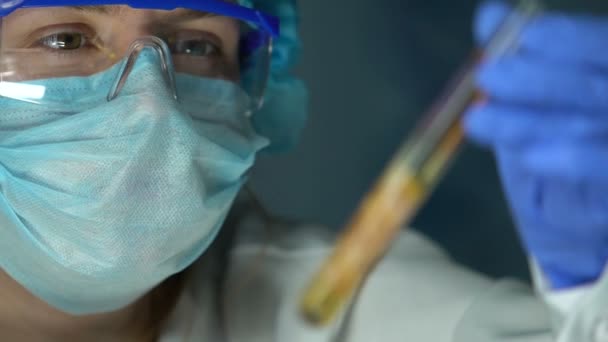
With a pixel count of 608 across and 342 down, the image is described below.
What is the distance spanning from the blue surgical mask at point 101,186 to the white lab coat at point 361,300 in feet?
0.77

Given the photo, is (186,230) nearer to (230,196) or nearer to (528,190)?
(230,196)

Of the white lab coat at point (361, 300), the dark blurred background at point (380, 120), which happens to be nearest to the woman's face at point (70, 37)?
the white lab coat at point (361, 300)

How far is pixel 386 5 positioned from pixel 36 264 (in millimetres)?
1043

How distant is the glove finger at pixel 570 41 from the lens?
795 millimetres

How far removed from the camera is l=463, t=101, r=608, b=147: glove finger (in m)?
0.80

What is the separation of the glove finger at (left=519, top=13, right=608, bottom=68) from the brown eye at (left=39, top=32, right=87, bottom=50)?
25.7 inches

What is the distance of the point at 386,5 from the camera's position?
1877 mm

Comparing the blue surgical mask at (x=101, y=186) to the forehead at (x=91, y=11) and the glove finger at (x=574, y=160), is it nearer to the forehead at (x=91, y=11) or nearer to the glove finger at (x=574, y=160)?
the forehead at (x=91, y=11)

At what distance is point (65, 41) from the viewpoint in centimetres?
118

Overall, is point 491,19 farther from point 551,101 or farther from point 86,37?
point 86,37

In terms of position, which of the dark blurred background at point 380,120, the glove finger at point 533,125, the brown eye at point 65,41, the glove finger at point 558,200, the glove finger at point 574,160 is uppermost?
the glove finger at point 533,125

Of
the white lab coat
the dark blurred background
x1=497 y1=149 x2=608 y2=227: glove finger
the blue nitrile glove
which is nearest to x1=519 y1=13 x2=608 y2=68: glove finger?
the blue nitrile glove

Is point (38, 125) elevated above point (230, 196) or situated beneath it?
elevated above

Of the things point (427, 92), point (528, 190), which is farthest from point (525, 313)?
point (427, 92)
